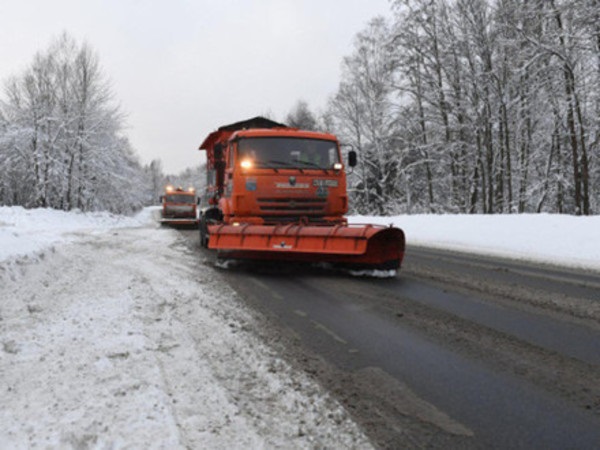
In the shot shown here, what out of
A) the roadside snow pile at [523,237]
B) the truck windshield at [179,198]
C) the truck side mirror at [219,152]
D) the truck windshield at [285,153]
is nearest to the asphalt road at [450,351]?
the truck windshield at [285,153]

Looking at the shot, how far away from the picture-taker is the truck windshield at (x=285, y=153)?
830 cm

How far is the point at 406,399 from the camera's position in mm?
2633

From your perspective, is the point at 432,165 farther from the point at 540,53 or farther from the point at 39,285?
the point at 39,285

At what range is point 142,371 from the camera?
2.84 m

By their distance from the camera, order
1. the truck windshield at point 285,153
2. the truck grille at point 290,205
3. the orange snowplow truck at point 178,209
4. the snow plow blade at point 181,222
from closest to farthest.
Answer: the truck grille at point 290,205 → the truck windshield at point 285,153 → the snow plow blade at point 181,222 → the orange snowplow truck at point 178,209

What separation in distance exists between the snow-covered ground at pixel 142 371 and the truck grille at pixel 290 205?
2.19 m

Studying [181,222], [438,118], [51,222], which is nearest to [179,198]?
[181,222]

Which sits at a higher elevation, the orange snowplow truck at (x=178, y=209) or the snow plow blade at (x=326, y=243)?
the orange snowplow truck at (x=178, y=209)

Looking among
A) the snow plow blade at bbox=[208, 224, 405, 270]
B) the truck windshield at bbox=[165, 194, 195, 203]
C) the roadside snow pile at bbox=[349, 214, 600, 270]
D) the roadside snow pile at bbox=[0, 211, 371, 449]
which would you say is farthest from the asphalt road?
the truck windshield at bbox=[165, 194, 195, 203]

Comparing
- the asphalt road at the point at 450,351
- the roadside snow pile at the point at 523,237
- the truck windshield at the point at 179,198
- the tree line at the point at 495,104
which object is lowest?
the asphalt road at the point at 450,351

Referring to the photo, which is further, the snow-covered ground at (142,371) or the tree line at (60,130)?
the tree line at (60,130)

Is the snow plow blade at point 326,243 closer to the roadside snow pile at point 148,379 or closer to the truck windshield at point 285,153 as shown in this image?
the truck windshield at point 285,153

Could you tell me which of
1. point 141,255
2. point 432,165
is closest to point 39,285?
point 141,255

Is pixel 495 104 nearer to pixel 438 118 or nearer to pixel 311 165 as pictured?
pixel 438 118
